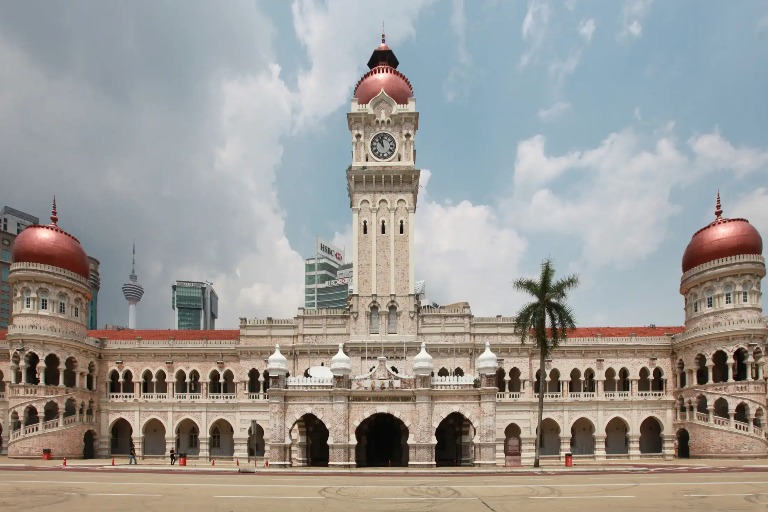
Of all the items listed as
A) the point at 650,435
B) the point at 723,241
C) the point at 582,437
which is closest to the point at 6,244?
the point at 582,437

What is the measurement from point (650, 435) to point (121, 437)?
50016 mm

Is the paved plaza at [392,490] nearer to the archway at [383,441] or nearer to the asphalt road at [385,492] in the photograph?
the asphalt road at [385,492]

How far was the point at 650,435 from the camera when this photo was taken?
2608 inches

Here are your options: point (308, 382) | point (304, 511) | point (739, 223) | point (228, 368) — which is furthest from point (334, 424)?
point (739, 223)

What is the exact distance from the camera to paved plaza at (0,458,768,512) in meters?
25.2

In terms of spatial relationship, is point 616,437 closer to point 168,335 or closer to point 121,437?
point 168,335

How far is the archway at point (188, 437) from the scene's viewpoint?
2608 inches

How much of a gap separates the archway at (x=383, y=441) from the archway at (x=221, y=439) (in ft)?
75.2

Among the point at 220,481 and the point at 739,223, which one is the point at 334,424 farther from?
the point at 739,223

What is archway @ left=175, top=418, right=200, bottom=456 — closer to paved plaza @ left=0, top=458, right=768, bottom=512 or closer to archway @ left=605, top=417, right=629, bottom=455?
paved plaza @ left=0, top=458, right=768, bottom=512

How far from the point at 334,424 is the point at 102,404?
3167 cm

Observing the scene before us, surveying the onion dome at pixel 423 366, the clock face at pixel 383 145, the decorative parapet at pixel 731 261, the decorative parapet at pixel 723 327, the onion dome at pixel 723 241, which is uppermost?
the clock face at pixel 383 145

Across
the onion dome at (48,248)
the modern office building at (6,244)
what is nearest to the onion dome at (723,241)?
the onion dome at (48,248)

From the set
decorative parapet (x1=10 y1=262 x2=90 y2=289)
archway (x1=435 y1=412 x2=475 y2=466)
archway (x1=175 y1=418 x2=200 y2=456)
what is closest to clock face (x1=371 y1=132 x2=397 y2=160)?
archway (x1=435 y1=412 x2=475 y2=466)
